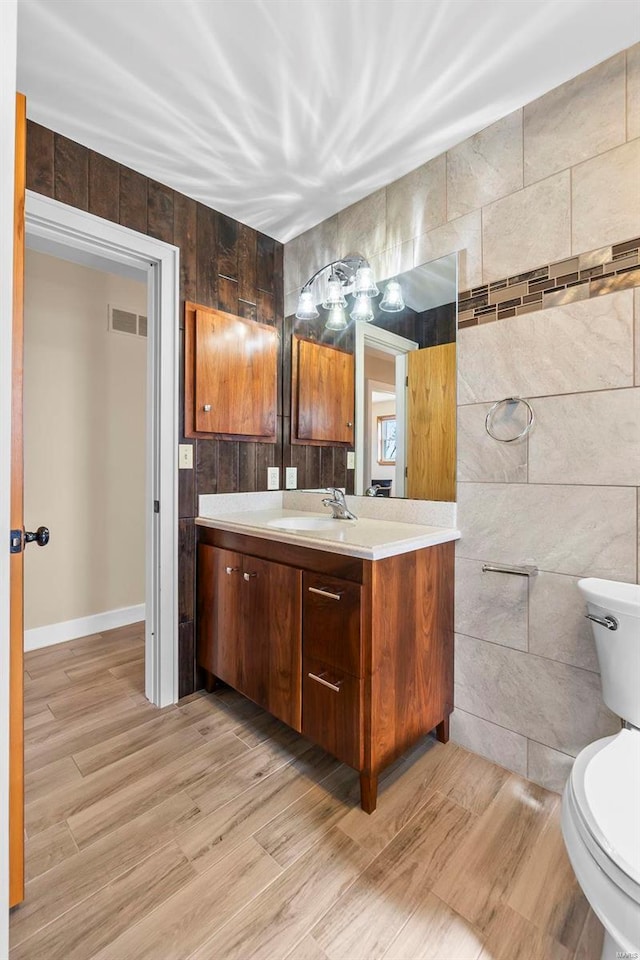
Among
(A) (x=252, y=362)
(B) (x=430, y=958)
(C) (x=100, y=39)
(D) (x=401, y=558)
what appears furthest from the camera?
(A) (x=252, y=362)

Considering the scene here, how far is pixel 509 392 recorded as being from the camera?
156 cm

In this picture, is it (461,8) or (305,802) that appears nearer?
(461,8)

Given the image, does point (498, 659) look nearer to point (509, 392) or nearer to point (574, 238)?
point (509, 392)

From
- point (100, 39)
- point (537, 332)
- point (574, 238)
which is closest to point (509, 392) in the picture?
point (537, 332)

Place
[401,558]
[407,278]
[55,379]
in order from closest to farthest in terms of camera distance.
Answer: [401,558], [407,278], [55,379]

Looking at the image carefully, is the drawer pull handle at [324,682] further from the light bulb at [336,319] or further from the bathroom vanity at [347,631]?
the light bulb at [336,319]

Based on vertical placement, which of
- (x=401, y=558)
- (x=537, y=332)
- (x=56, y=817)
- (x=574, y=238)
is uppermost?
(x=574, y=238)

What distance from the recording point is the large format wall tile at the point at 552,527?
4.33 ft

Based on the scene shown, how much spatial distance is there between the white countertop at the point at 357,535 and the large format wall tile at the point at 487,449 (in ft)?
0.84

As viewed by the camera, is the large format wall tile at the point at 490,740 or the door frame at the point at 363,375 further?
the door frame at the point at 363,375

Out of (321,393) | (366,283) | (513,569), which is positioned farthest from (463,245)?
(513,569)

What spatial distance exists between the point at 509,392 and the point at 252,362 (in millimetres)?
1332

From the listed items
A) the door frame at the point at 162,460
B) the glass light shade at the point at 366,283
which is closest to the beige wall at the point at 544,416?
the glass light shade at the point at 366,283

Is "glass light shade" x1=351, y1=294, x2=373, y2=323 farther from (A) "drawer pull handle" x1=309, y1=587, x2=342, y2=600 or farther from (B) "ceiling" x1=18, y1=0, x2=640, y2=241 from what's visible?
(A) "drawer pull handle" x1=309, y1=587, x2=342, y2=600
